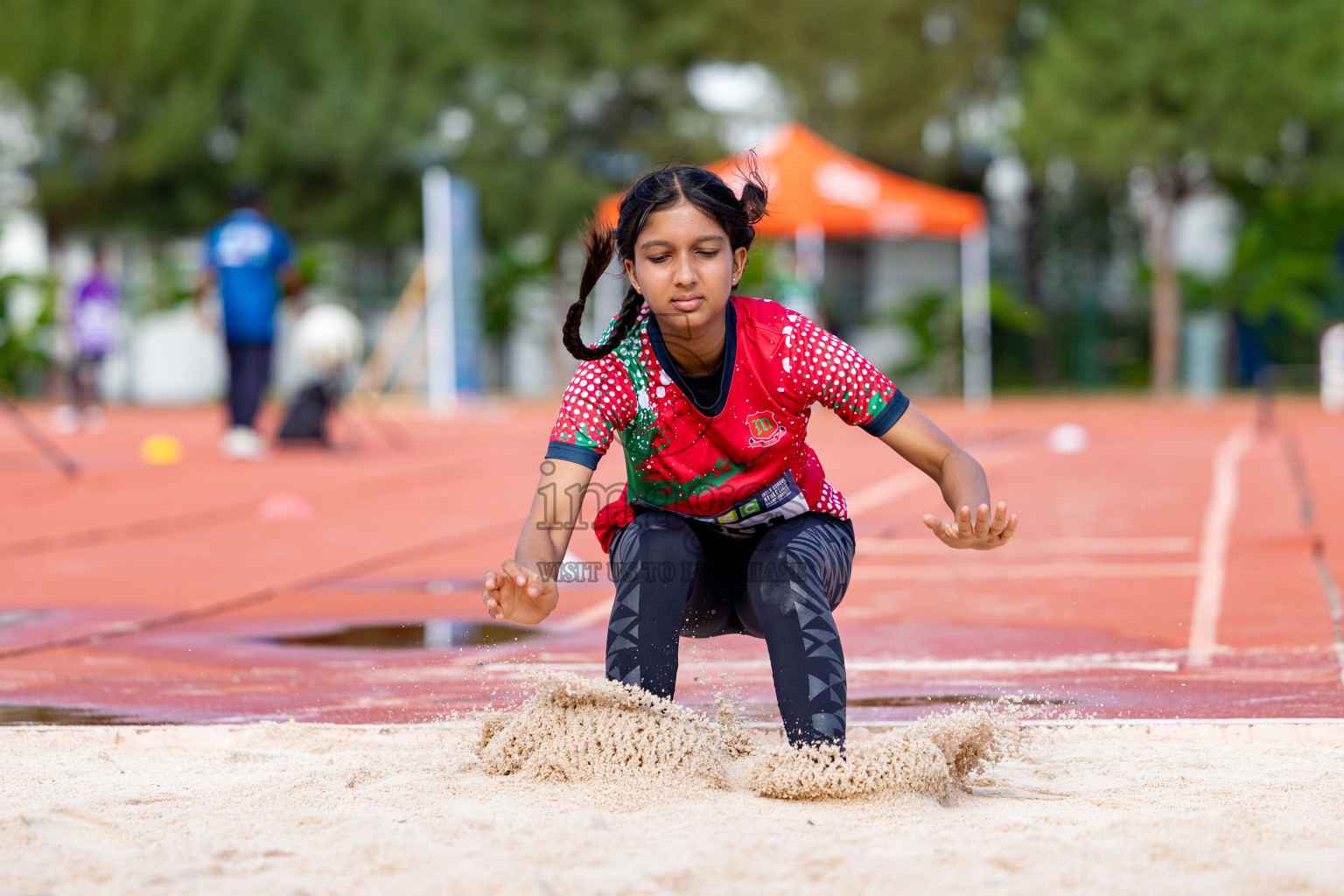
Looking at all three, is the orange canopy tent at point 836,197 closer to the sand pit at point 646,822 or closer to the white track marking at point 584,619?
the white track marking at point 584,619

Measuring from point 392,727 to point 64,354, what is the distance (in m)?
22.2

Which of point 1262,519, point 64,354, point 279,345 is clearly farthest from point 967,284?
point 1262,519

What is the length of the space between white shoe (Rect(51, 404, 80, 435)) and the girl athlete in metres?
14.4

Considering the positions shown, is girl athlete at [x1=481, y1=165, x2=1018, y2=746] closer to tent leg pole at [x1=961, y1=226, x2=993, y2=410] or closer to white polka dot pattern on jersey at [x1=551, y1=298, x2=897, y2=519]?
white polka dot pattern on jersey at [x1=551, y1=298, x2=897, y2=519]

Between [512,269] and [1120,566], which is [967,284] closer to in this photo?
[512,269]

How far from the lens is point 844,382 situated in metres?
3.14

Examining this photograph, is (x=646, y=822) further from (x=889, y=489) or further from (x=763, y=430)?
(x=889, y=489)

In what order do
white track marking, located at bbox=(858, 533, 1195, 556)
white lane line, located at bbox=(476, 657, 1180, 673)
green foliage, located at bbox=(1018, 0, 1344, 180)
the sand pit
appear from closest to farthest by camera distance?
the sand pit
white lane line, located at bbox=(476, 657, 1180, 673)
white track marking, located at bbox=(858, 533, 1195, 556)
green foliage, located at bbox=(1018, 0, 1344, 180)

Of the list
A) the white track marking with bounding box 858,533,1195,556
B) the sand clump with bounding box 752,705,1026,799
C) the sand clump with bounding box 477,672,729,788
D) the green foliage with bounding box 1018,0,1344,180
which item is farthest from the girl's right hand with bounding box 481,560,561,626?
the green foliage with bounding box 1018,0,1344,180

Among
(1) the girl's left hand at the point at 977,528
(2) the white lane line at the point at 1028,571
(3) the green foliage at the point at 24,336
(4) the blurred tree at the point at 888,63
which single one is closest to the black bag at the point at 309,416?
(2) the white lane line at the point at 1028,571

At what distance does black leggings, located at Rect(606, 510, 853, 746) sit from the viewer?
116 inches

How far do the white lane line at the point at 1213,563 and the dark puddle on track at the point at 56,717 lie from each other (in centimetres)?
277

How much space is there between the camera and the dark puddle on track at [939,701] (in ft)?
12.5

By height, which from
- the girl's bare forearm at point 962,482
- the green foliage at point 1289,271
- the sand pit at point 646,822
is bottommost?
the sand pit at point 646,822
